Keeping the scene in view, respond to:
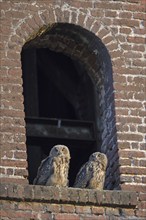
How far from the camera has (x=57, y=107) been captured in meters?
17.7

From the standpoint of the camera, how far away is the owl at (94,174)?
13633mm

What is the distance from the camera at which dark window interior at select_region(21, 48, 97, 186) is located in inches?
612

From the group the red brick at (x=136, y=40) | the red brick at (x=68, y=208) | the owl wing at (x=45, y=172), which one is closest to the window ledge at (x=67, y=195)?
the red brick at (x=68, y=208)

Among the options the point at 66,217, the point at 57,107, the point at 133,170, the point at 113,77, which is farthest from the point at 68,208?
the point at 57,107

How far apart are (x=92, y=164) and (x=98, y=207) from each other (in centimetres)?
43

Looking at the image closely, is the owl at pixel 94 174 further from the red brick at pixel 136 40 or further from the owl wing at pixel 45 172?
the red brick at pixel 136 40

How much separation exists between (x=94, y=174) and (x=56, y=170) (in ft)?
1.22

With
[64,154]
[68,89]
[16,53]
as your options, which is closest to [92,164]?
[64,154]

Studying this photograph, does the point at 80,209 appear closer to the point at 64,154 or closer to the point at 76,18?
the point at 64,154

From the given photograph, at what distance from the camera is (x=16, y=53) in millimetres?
14383

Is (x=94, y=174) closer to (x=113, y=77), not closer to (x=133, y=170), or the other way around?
(x=133, y=170)

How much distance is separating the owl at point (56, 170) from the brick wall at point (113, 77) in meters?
0.20

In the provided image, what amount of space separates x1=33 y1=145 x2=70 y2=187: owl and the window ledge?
0.10 metres

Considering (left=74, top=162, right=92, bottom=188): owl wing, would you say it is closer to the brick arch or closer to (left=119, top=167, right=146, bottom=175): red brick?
(left=119, top=167, right=146, bottom=175): red brick
